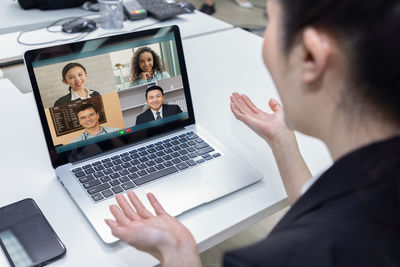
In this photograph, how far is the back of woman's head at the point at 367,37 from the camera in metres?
0.42

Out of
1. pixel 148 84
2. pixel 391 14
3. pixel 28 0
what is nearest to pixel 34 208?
pixel 148 84

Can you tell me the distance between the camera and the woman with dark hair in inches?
17.3

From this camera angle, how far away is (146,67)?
966 millimetres

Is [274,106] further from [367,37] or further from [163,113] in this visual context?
[367,37]

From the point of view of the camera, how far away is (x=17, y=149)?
1.00 metres

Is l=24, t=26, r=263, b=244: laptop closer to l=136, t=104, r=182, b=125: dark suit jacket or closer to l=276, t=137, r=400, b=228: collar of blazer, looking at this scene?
l=136, t=104, r=182, b=125: dark suit jacket

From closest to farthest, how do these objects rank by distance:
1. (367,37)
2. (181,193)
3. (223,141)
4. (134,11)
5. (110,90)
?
(367,37) → (181,193) → (110,90) → (223,141) → (134,11)

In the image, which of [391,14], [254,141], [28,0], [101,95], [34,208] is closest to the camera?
[391,14]

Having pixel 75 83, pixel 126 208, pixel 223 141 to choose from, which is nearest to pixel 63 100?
pixel 75 83

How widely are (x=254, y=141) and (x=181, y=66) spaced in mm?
264

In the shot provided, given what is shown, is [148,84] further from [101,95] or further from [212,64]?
[212,64]

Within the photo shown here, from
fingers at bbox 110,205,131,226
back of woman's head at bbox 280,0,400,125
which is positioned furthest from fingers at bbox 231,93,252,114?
back of woman's head at bbox 280,0,400,125

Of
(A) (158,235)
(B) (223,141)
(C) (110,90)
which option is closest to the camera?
(A) (158,235)

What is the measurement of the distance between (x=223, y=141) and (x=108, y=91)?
31cm
